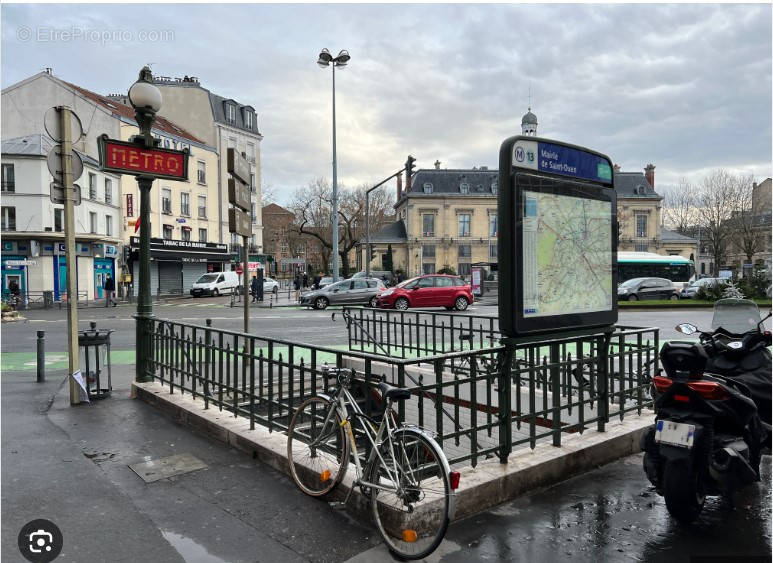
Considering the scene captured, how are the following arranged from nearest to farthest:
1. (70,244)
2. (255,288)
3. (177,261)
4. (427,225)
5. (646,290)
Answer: (70,244) → (646,290) → (255,288) → (177,261) → (427,225)

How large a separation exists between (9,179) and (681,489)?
3884cm

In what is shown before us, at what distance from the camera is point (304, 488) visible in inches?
171

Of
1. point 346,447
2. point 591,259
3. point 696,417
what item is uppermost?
point 591,259

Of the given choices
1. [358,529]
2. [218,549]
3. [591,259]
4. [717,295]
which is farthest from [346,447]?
[717,295]

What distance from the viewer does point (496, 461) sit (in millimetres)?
4523

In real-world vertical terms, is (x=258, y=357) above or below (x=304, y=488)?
above

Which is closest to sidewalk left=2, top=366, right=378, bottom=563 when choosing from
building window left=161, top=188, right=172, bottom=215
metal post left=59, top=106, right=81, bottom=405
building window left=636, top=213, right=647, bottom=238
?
metal post left=59, top=106, right=81, bottom=405

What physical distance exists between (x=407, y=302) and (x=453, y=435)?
2184cm

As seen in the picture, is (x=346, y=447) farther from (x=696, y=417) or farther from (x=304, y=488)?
(x=696, y=417)

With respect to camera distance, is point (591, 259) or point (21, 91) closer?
point (591, 259)

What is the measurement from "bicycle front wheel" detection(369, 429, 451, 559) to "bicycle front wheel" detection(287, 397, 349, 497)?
0.49m

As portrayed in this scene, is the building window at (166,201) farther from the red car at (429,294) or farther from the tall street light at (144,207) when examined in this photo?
the tall street light at (144,207)

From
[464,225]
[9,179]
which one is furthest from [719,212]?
[9,179]

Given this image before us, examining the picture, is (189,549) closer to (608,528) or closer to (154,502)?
(154,502)
